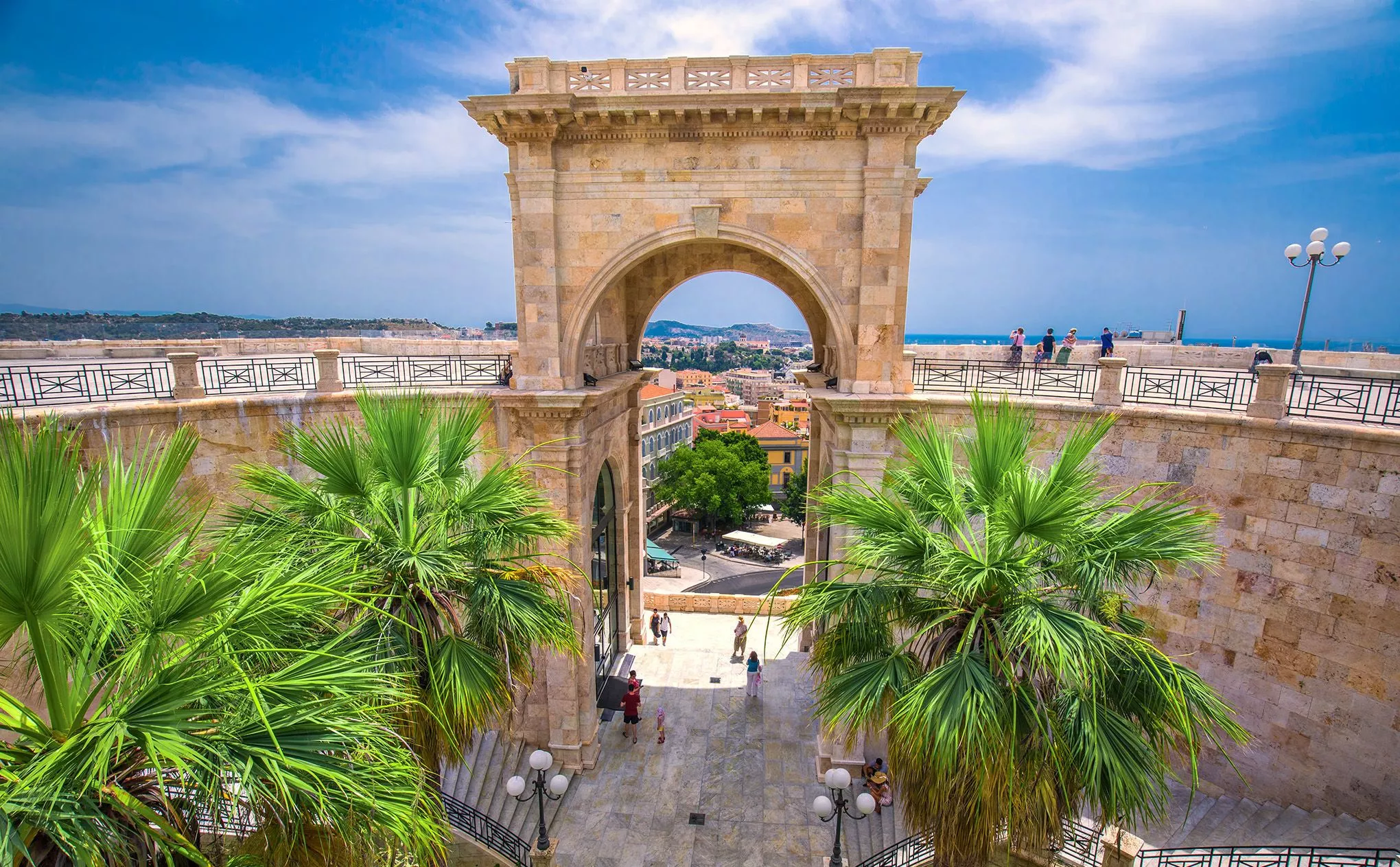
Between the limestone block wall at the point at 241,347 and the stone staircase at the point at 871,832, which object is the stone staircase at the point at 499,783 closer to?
the stone staircase at the point at 871,832

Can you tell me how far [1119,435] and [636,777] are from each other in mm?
10668

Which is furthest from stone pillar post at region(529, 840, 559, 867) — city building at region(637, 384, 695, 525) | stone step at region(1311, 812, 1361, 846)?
city building at region(637, 384, 695, 525)

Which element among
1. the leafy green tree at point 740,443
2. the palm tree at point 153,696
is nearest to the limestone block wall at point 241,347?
the palm tree at point 153,696

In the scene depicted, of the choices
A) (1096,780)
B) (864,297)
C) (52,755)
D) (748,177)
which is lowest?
(1096,780)

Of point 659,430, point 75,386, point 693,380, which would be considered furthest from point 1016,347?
point 693,380

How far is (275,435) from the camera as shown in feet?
33.1

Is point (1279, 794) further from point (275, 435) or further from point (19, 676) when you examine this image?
point (19, 676)

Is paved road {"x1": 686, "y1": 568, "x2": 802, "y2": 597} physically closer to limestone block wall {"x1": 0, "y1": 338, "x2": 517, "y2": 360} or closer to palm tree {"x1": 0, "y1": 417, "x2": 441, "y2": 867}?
limestone block wall {"x1": 0, "y1": 338, "x2": 517, "y2": 360}

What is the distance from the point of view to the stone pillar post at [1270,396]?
28.0 ft

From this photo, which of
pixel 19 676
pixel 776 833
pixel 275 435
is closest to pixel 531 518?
pixel 275 435

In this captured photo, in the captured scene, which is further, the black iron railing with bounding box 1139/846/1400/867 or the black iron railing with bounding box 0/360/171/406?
the black iron railing with bounding box 0/360/171/406

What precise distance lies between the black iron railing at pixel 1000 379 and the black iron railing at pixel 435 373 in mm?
8372

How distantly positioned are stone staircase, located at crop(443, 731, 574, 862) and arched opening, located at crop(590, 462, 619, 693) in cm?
219

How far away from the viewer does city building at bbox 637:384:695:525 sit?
216 feet
